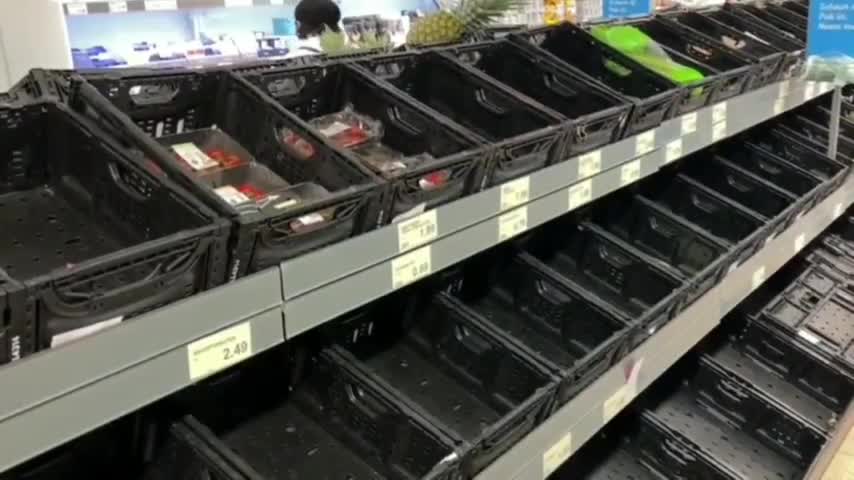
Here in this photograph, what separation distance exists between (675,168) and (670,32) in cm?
46

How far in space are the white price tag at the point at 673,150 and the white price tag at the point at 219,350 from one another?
1347 mm

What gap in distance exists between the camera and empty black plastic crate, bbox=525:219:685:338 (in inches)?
79.7

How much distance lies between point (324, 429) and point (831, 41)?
2.26m

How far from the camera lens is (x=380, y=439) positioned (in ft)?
4.52

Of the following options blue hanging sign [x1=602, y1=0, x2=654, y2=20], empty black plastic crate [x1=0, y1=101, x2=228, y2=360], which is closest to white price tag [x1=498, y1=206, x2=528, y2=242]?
empty black plastic crate [x1=0, y1=101, x2=228, y2=360]

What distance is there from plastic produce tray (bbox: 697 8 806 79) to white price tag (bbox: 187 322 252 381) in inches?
97.9

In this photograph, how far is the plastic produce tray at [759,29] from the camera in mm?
2980

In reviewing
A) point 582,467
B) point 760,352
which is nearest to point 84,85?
point 582,467

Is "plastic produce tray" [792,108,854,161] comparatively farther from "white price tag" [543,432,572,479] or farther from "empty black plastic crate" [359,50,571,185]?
"white price tag" [543,432,572,479]

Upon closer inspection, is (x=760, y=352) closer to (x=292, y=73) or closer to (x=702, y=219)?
(x=702, y=219)

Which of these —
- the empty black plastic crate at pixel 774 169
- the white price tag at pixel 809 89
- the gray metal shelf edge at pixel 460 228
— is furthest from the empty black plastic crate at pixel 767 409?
the white price tag at pixel 809 89

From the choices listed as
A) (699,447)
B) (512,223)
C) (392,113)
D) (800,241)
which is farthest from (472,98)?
(800,241)

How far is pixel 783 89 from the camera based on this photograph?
2703mm

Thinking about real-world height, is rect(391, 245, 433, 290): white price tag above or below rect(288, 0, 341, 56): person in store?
below
